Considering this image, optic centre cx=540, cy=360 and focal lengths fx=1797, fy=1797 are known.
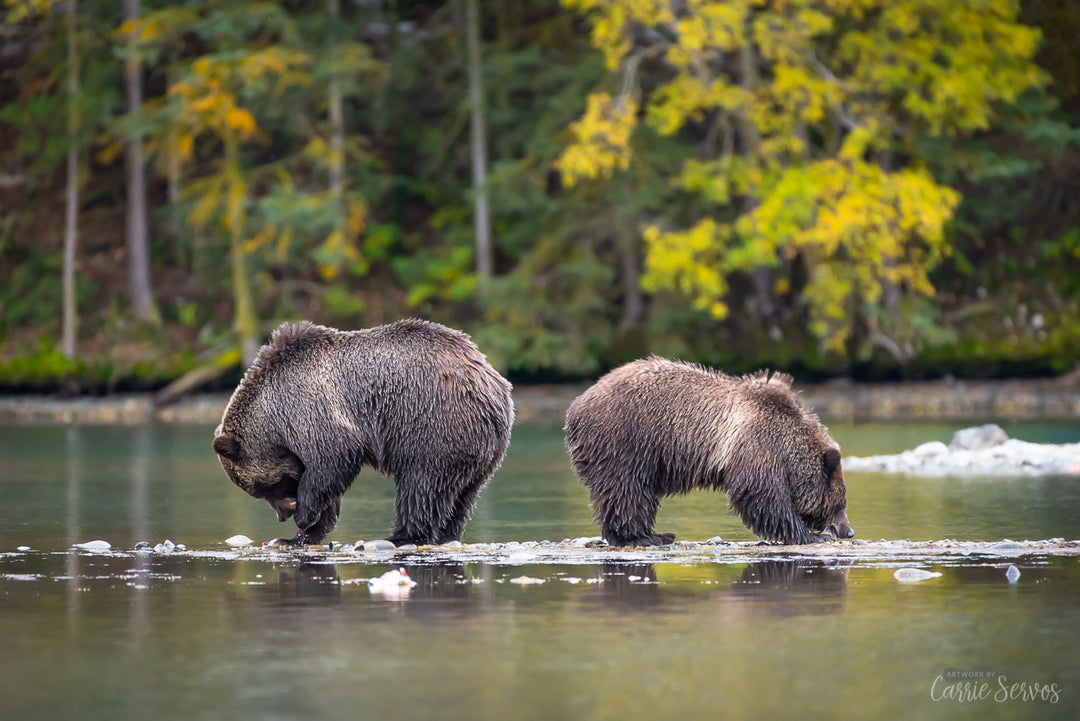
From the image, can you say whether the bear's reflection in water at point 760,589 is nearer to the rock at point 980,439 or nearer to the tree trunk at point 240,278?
the rock at point 980,439

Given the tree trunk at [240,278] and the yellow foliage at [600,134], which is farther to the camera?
the tree trunk at [240,278]

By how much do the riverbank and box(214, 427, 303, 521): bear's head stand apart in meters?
17.5

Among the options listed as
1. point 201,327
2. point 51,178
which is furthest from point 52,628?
point 51,178

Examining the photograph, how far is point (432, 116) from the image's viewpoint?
4047 cm

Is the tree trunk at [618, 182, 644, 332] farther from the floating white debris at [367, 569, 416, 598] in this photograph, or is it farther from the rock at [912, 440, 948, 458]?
the floating white debris at [367, 569, 416, 598]

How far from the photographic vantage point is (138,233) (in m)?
37.8

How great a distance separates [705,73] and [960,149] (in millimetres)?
5784

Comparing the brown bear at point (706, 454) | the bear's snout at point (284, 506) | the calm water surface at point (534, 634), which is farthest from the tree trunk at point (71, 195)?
the brown bear at point (706, 454)

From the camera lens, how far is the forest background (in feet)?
106

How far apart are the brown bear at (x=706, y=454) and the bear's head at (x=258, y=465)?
1.86m

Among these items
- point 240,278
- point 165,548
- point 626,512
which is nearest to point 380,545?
point 165,548

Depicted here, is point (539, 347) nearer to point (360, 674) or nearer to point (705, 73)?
point (705, 73)

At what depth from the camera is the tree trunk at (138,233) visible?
37531 mm

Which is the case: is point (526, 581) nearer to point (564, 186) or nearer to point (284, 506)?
point (284, 506)
